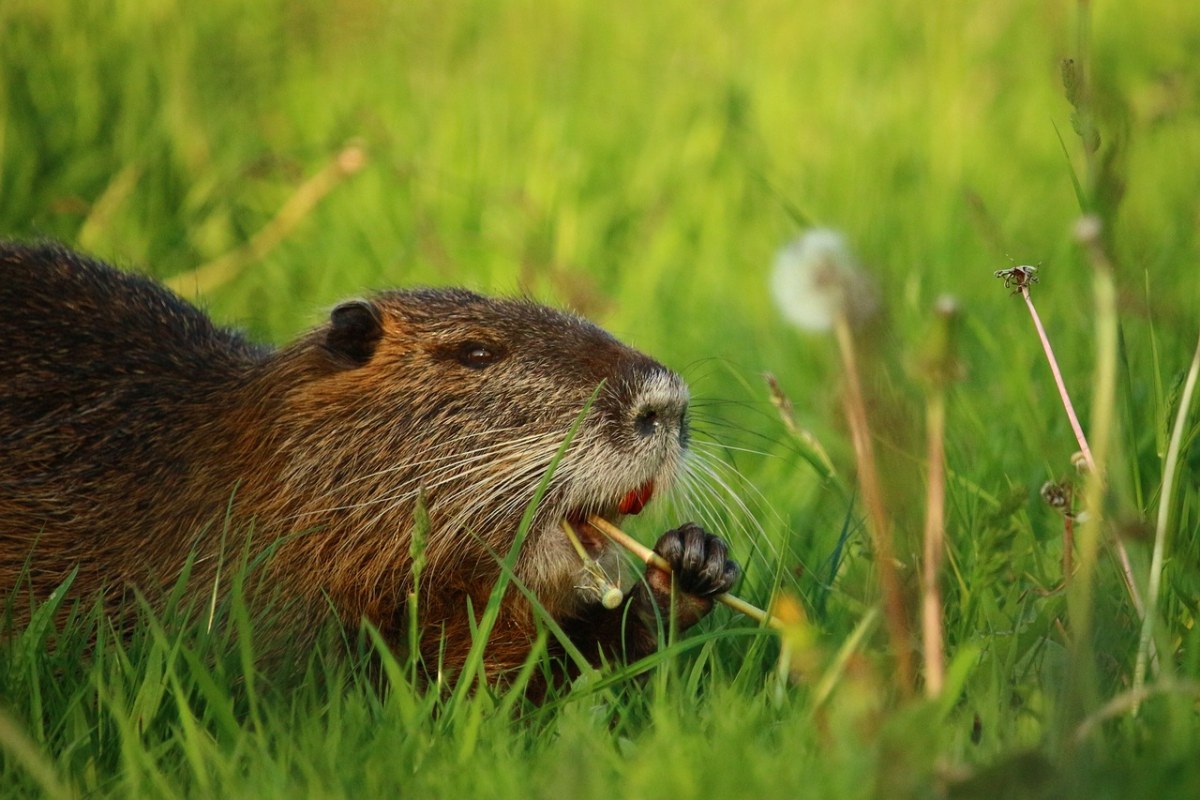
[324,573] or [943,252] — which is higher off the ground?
[943,252]

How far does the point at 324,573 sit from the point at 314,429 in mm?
307

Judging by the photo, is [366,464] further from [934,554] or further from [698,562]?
[934,554]

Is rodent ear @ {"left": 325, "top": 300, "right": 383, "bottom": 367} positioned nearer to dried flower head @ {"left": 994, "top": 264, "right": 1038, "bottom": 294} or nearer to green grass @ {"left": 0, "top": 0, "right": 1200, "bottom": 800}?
green grass @ {"left": 0, "top": 0, "right": 1200, "bottom": 800}

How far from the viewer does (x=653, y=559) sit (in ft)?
8.73

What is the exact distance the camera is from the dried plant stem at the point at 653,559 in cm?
254

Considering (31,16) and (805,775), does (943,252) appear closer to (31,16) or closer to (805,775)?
(31,16)

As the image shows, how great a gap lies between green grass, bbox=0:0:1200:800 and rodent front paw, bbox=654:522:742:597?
0.14m

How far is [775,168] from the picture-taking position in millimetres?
5922

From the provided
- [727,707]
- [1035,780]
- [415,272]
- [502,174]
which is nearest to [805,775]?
[1035,780]

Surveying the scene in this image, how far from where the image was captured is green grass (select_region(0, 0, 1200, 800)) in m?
1.95

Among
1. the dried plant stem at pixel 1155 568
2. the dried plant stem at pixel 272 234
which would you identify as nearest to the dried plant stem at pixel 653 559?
Answer: the dried plant stem at pixel 1155 568

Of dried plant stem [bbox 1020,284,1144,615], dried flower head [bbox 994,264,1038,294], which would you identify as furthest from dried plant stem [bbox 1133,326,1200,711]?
dried flower head [bbox 994,264,1038,294]

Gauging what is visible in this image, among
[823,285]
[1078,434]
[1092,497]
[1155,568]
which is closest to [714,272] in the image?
[1078,434]

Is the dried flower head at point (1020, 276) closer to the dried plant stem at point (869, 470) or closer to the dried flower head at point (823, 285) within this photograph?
the dried flower head at point (823, 285)
